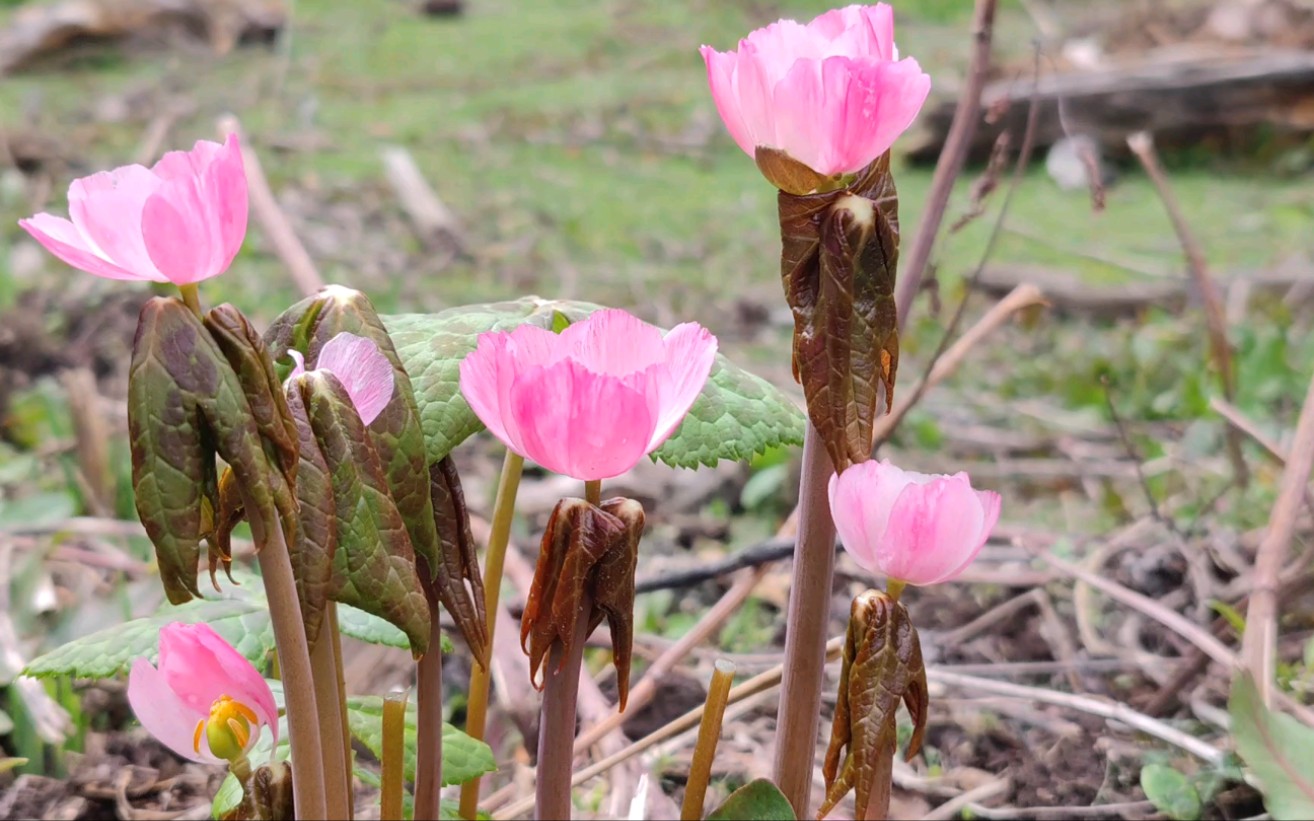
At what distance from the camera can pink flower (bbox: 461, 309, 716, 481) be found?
524mm

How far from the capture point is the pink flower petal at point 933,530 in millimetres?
590

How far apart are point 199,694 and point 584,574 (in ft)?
0.70

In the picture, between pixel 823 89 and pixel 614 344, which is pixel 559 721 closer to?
pixel 614 344

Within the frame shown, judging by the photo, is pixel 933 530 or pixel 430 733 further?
pixel 430 733

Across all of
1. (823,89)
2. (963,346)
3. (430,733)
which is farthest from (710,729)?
(963,346)

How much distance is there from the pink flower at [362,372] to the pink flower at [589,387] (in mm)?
39

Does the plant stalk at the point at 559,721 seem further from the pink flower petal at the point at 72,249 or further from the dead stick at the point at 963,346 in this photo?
the dead stick at the point at 963,346

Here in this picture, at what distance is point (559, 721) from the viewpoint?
634 mm

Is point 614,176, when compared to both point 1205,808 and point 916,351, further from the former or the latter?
point 1205,808

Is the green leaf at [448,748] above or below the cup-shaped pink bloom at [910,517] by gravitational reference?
below

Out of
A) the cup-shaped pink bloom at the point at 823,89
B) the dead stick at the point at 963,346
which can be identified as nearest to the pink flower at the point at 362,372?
the cup-shaped pink bloom at the point at 823,89

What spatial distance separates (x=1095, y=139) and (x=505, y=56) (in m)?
3.15

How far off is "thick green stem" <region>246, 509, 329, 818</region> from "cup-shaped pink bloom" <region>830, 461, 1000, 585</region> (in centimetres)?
27

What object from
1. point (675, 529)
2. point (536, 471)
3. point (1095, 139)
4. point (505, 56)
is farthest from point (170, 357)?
point (505, 56)
